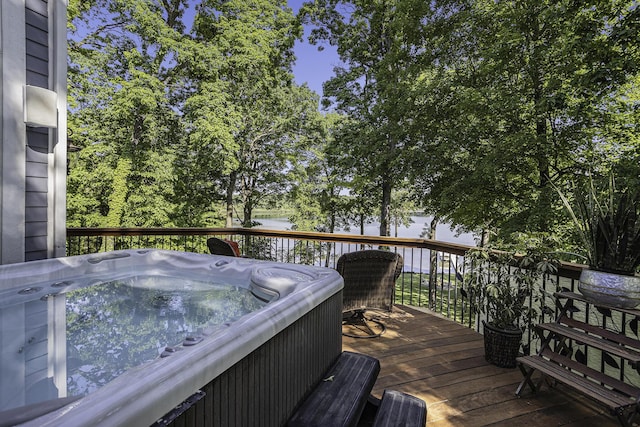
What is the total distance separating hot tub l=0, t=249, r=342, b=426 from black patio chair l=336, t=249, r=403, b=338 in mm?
659

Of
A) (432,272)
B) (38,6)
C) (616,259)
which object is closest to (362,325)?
(616,259)

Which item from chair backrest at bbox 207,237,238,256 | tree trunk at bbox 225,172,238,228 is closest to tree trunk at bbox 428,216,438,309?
chair backrest at bbox 207,237,238,256

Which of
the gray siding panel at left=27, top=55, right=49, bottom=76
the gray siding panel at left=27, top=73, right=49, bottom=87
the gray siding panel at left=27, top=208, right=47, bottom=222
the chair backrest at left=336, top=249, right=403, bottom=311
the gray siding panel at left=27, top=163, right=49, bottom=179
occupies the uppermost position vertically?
the gray siding panel at left=27, top=55, right=49, bottom=76

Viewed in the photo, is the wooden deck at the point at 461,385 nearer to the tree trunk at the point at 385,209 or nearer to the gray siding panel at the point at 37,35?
the gray siding panel at the point at 37,35

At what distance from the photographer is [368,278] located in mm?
3068

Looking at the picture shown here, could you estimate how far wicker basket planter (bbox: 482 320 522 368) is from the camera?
95.0 inches

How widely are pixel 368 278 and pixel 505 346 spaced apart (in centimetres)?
117

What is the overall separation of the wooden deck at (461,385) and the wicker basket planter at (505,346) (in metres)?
0.05

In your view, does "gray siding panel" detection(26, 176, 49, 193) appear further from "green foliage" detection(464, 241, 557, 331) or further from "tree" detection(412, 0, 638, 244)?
"tree" detection(412, 0, 638, 244)

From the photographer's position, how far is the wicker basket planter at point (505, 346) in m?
2.41

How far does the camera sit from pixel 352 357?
6.80ft

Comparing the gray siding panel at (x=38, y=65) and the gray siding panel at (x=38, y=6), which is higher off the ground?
the gray siding panel at (x=38, y=6)

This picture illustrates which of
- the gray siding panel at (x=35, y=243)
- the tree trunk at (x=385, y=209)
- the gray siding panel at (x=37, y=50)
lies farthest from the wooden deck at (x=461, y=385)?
the tree trunk at (x=385, y=209)

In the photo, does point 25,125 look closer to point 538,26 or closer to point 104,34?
point 538,26
